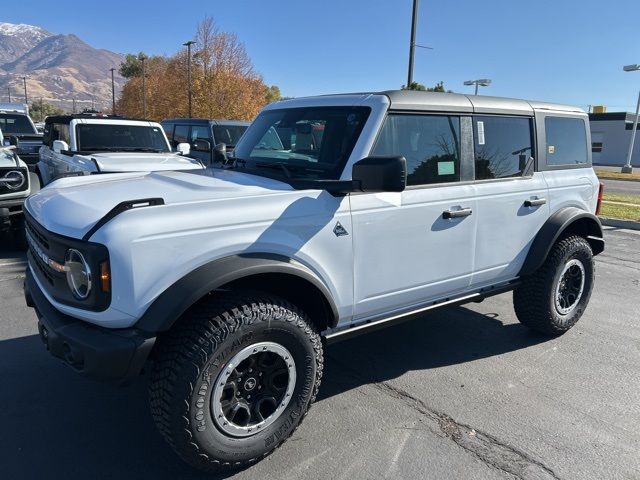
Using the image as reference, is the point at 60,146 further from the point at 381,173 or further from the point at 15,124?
the point at 15,124

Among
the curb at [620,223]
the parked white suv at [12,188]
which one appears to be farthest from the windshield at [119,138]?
the curb at [620,223]

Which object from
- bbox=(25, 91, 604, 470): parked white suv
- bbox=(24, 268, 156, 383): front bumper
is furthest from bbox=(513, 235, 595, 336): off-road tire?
bbox=(24, 268, 156, 383): front bumper


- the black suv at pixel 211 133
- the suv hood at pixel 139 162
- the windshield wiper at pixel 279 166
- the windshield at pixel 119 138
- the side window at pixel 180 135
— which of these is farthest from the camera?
the side window at pixel 180 135

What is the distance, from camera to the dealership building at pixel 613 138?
45.8 metres

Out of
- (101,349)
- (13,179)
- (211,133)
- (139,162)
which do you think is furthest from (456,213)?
(211,133)

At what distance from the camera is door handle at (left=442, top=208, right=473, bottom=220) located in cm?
339

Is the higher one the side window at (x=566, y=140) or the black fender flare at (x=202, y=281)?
the side window at (x=566, y=140)

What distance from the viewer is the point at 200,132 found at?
11.8 m

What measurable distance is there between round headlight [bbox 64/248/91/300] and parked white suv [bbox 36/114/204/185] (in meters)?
4.90

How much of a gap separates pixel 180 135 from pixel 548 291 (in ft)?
34.3

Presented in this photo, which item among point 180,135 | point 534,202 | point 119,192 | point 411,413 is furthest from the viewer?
point 180,135

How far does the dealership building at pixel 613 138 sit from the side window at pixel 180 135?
142ft

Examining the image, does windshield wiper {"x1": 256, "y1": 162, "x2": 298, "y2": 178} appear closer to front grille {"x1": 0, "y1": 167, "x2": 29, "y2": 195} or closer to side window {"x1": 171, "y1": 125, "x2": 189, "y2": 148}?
front grille {"x1": 0, "y1": 167, "x2": 29, "y2": 195}

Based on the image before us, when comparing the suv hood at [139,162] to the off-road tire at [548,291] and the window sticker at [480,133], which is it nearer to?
the window sticker at [480,133]
